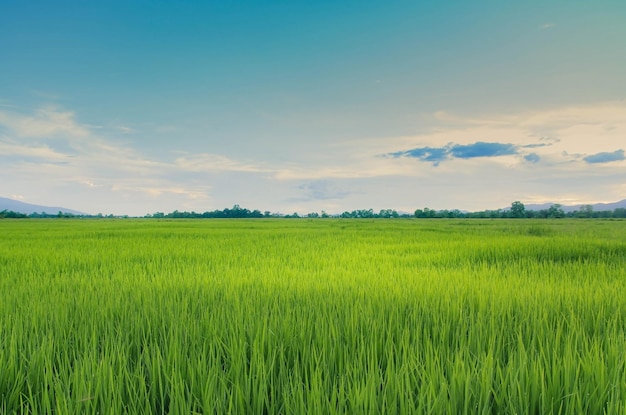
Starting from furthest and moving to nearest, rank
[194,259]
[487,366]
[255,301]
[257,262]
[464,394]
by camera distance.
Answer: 1. [194,259]
2. [257,262]
3. [255,301]
4. [487,366]
5. [464,394]

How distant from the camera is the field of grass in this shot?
1.32 m

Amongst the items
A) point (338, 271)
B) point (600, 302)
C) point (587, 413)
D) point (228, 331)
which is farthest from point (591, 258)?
point (228, 331)

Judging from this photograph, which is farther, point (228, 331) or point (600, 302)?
point (600, 302)

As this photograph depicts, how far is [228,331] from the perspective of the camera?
2.19 meters

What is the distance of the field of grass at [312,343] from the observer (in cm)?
132

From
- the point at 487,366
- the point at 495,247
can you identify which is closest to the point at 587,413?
the point at 487,366

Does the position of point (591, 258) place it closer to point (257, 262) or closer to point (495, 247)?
point (495, 247)

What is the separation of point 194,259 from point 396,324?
5.15 m

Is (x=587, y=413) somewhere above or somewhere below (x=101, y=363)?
below

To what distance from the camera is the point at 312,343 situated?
6.45 feet

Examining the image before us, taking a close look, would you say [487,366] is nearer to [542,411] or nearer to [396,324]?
[542,411]

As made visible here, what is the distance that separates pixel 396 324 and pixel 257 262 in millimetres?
3964

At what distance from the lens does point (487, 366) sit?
1.49 metres

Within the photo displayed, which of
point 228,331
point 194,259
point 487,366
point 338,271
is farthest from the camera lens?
point 194,259
